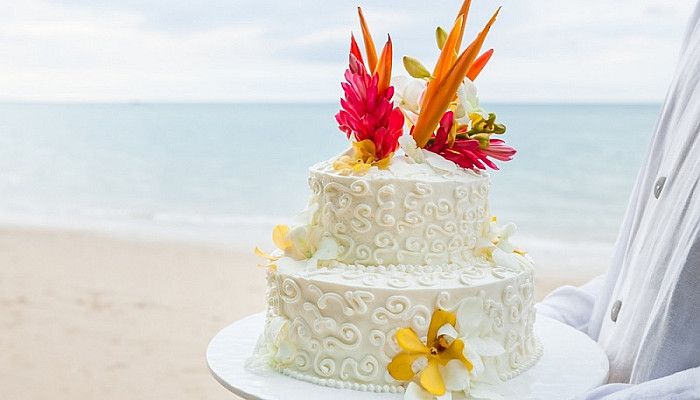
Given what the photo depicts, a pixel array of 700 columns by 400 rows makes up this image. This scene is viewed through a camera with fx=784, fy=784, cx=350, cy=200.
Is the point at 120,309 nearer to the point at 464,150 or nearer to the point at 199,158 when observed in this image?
the point at 464,150

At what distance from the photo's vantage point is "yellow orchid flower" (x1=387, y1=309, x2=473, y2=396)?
185cm

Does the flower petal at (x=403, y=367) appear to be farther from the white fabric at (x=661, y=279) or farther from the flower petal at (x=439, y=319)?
the white fabric at (x=661, y=279)

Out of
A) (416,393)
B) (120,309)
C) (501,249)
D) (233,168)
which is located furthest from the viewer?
(233,168)

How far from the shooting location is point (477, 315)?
1.89 m

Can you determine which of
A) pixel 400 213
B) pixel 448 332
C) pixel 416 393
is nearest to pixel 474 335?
pixel 448 332

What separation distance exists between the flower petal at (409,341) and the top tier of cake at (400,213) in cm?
20

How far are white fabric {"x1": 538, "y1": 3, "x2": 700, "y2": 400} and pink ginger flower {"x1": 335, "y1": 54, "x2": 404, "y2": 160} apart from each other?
28.7 inches

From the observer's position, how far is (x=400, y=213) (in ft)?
6.46

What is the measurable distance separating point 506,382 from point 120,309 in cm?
468

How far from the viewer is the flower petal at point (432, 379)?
70.7 inches

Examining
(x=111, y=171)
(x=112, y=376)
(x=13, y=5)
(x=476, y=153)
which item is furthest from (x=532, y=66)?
(x=476, y=153)

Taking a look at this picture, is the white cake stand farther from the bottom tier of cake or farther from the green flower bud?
the green flower bud

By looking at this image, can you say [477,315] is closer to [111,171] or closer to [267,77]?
[111,171]

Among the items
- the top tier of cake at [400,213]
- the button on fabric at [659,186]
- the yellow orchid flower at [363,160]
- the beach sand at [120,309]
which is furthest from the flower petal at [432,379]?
the beach sand at [120,309]
